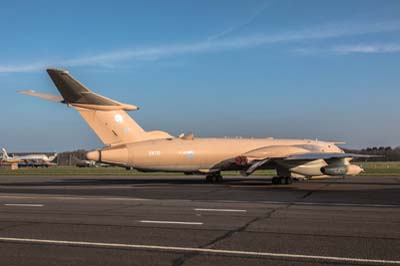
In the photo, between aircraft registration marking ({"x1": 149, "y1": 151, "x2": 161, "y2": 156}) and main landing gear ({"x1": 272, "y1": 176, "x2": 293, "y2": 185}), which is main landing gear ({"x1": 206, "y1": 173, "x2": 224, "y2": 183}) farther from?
aircraft registration marking ({"x1": 149, "y1": 151, "x2": 161, "y2": 156})

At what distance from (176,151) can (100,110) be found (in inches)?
226

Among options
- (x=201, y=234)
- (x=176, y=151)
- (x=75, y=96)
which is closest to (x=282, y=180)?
(x=176, y=151)

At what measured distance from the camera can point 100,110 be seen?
28125 millimetres

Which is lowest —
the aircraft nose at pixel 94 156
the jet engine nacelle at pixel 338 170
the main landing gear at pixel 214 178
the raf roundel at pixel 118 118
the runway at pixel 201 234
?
the main landing gear at pixel 214 178

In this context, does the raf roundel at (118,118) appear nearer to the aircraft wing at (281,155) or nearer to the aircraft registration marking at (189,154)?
the aircraft registration marking at (189,154)

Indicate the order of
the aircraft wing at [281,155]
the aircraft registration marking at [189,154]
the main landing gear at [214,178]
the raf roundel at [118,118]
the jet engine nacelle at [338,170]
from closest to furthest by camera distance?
the raf roundel at [118,118] < the jet engine nacelle at [338,170] < the aircraft wing at [281,155] < the aircraft registration marking at [189,154] < the main landing gear at [214,178]

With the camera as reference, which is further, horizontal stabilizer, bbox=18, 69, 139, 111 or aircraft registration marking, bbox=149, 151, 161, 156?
aircraft registration marking, bbox=149, 151, 161, 156

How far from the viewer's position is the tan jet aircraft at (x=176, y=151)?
90.1 feet

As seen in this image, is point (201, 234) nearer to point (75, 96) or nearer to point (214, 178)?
point (75, 96)

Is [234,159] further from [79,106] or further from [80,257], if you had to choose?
[80,257]

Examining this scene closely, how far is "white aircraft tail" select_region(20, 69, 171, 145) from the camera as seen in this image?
87.7ft

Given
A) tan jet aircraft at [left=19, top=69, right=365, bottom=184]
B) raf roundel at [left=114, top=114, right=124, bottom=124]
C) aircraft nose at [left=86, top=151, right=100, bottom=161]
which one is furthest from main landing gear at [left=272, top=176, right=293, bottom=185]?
aircraft nose at [left=86, top=151, right=100, bottom=161]

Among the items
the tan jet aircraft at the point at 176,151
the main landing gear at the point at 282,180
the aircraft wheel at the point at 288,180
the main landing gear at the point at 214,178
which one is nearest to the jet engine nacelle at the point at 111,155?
the tan jet aircraft at the point at 176,151

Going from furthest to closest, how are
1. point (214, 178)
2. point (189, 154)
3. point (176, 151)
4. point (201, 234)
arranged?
1. point (214, 178)
2. point (189, 154)
3. point (176, 151)
4. point (201, 234)
